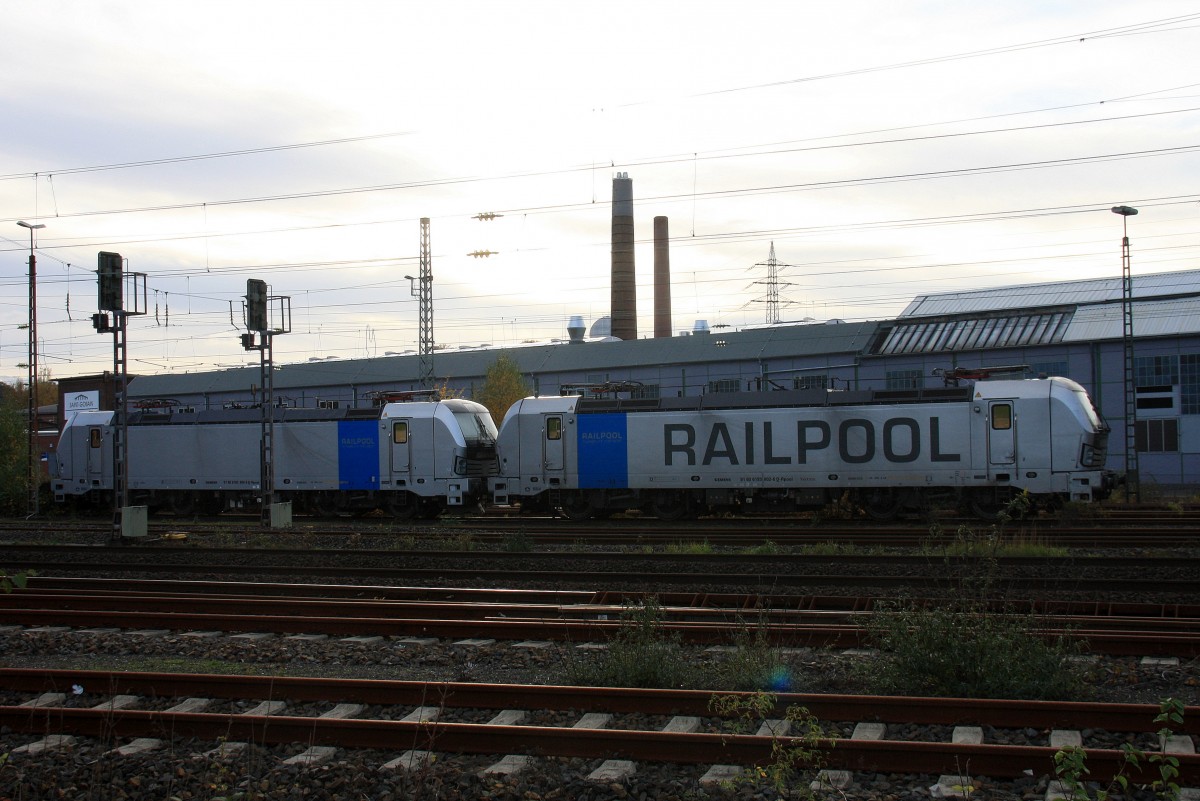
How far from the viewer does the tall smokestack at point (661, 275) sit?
5766 cm

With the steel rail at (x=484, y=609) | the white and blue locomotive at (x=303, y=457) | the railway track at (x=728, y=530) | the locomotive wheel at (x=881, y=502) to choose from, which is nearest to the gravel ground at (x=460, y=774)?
the steel rail at (x=484, y=609)

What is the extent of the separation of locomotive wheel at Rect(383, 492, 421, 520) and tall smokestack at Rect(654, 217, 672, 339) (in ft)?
106

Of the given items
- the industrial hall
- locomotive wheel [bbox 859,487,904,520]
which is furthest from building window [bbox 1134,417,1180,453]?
locomotive wheel [bbox 859,487,904,520]

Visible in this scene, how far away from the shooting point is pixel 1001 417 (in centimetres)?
2236

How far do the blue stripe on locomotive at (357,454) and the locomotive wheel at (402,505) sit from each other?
63 cm

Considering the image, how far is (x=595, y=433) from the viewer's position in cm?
2525

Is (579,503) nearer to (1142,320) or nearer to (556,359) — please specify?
(1142,320)

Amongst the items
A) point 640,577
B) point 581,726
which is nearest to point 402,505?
point 640,577

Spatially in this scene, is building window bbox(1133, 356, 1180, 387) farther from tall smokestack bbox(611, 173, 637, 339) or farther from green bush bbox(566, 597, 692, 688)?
green bush bbox(566, 597, 692, 688)

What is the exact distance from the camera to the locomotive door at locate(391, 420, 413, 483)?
2700 centimetres

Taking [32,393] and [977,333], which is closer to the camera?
[32,393]

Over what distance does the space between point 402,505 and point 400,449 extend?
166 cm

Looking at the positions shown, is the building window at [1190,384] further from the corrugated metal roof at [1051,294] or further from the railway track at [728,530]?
the railway track at [728,530]

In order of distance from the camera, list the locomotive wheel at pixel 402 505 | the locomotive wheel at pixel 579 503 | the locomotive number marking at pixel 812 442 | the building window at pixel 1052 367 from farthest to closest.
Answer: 1. the building window at pixel 1052 367
2. the locomotive wheel at pixel 402 505
3. the locomotive wheel at pixel 579 503
4. the locomotive number marking at pixel 812 442
